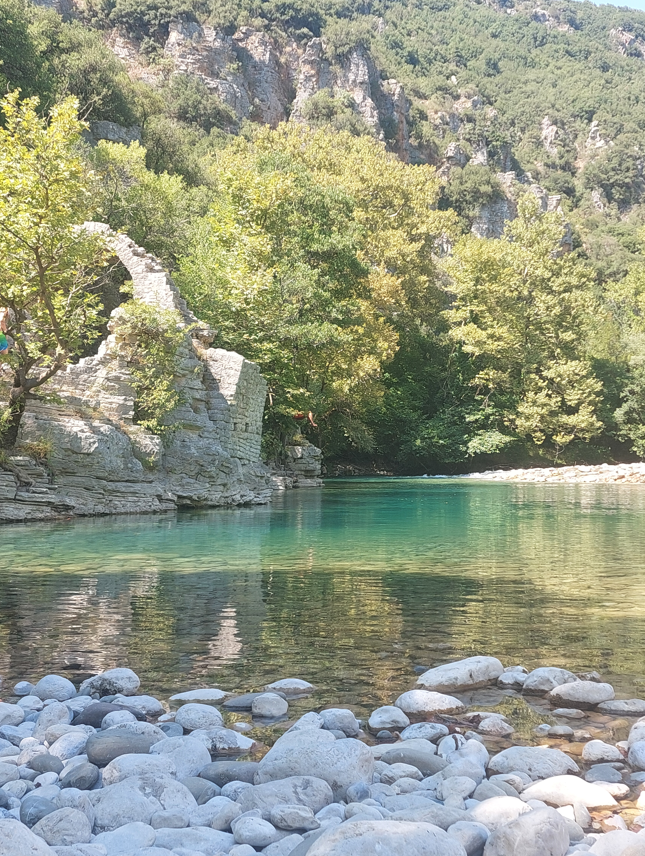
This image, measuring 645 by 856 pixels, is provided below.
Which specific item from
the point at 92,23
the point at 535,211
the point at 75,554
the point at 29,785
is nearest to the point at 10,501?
the point at 75,554

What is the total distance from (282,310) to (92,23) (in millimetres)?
77073

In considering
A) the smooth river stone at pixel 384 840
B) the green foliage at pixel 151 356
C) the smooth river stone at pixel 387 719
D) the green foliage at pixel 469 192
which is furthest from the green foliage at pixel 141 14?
the smooth river stone at pixel 384 840

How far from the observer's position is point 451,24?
14300 centimetres

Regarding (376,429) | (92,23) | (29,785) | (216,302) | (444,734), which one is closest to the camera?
(29,785)

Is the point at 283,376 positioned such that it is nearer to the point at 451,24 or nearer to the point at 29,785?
the point at 29,785

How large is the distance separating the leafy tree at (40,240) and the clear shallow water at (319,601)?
3.40 m

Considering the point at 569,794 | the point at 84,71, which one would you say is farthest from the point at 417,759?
the point at 84,71

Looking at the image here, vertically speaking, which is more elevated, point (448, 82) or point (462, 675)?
point (448, 82)

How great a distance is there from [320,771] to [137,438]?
46.4 feet

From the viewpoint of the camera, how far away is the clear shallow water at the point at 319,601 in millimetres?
5152

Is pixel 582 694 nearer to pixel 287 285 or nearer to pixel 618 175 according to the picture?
pixel 287 285

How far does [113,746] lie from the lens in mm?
3490

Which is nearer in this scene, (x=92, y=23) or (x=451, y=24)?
(x=92, y=23)

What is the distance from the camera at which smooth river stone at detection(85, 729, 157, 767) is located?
11.3 ft
